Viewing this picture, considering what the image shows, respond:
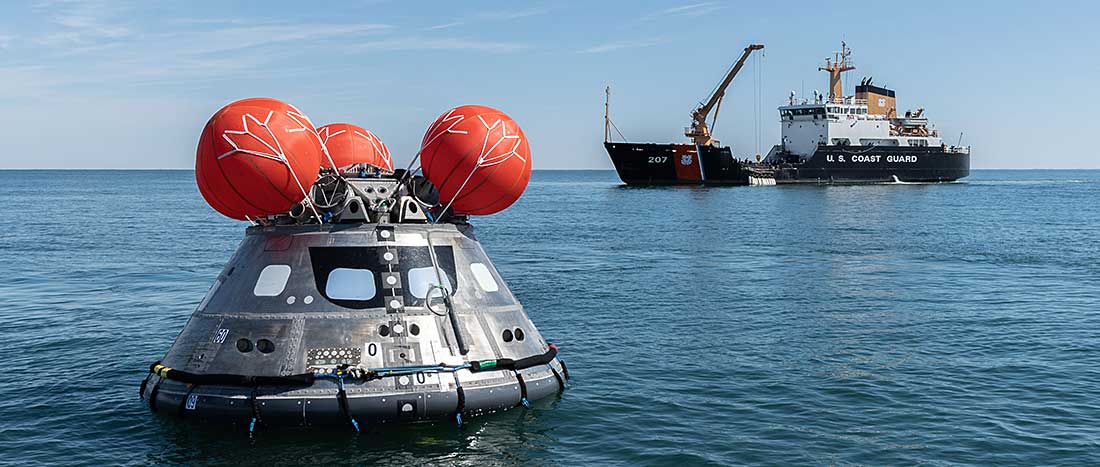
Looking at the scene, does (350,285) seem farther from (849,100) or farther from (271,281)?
(849,100)

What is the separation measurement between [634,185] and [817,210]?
166 ft

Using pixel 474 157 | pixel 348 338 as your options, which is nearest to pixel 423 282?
pixel 348 338

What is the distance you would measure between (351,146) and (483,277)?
614cm

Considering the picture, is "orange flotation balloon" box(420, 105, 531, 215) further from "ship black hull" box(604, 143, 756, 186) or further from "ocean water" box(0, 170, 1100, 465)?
"ship black hull" box(604, 143, 756, 186)

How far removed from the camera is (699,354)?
79.0 ft

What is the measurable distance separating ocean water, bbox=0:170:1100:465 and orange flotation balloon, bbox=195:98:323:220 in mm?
3954

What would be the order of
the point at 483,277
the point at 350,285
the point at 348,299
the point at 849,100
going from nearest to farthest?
the point at 348,299 → the point at 350,285 → the point at 483,277 → the point at 849,100

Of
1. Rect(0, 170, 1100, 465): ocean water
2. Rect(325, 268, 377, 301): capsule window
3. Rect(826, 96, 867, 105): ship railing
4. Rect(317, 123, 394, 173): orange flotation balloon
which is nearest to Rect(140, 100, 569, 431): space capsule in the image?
Rect(325, 268, 377, 301): capsule window

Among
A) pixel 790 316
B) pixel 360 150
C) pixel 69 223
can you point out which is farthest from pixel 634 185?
pixel 360 150

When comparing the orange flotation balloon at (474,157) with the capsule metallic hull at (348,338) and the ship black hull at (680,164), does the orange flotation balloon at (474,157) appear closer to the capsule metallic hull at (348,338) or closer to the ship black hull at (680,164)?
the capsule metallic hull at (348,338)

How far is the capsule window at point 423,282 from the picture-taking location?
55.4ft

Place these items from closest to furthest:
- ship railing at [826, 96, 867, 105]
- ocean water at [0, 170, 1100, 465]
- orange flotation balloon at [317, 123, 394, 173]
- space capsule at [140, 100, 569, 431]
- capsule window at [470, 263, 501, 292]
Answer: space capsule at [140, 100, 569, 431] < ocean water at [0, 170, 1100, 465] < capsule window at [470, 263, 501, 292] < orange flotation balloon at [317, 123, 394, 173] < ship railing at [826, 96, 867, 105]

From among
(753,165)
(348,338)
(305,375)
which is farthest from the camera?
(753,165)

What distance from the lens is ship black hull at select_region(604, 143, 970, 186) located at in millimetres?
120500
